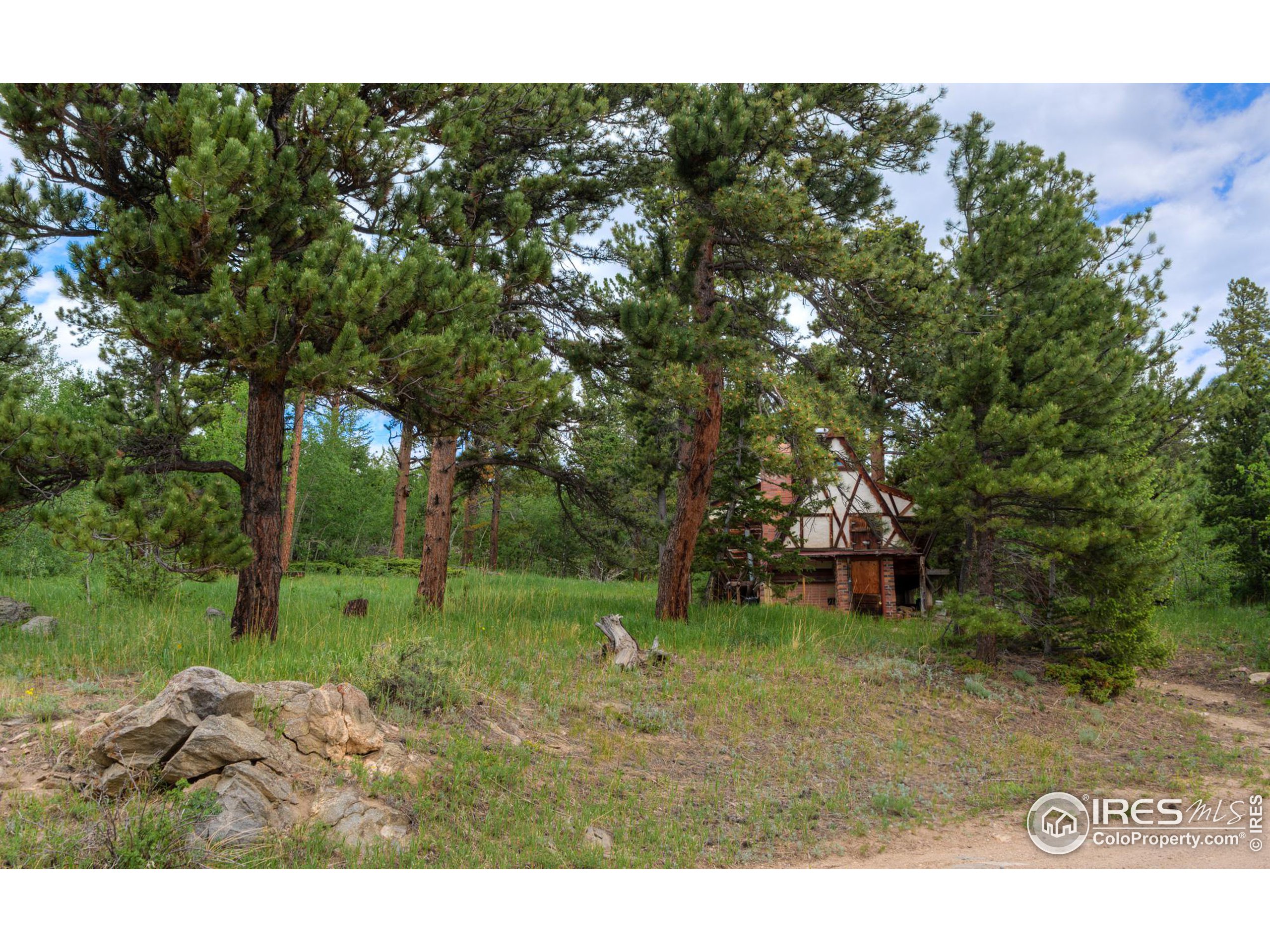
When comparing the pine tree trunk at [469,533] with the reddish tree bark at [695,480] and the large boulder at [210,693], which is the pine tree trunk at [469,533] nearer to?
the reddish tree bark at [695,480]

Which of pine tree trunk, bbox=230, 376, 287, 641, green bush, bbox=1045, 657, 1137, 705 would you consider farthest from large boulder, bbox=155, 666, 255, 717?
green bush, bbox=1045, 657, 1137, 705

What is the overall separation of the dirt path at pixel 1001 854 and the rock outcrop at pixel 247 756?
3080mm

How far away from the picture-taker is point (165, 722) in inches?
180

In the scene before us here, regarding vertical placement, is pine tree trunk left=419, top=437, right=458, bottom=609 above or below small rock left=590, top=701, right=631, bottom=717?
above

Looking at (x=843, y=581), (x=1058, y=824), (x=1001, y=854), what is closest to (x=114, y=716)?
(x=1001, y=854)

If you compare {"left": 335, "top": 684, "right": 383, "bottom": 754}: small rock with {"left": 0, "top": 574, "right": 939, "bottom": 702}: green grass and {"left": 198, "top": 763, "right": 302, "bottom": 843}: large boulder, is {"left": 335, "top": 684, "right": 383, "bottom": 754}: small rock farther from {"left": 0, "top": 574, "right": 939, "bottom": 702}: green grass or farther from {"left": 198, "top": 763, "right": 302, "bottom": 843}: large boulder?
{"left": 0, "top": 574, "right": 939, "bottom": 702}: green grass

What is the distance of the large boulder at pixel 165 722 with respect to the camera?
452cm

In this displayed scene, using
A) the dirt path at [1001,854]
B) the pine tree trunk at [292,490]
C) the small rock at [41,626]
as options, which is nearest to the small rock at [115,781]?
the dirt path at [1001,854]

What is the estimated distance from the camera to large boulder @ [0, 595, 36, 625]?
8.83 metres

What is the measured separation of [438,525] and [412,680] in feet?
18.1

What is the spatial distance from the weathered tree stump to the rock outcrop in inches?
159

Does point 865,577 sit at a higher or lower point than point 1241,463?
lower

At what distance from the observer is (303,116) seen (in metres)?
7.35

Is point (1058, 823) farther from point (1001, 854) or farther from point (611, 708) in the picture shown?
point (611, 708)
